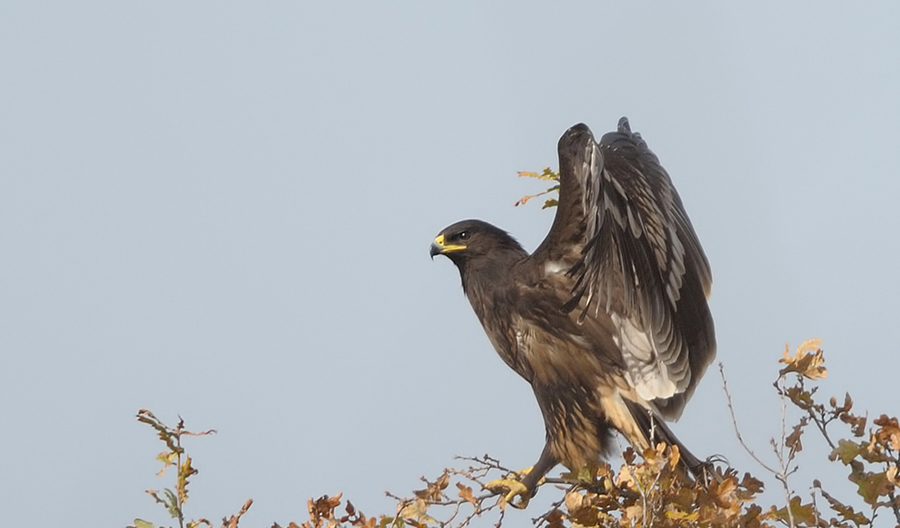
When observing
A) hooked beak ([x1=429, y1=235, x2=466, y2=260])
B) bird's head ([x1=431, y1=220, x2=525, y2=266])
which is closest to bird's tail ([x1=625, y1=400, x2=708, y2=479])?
bird's head ([x1=431, y1=220, x2=525, y2=266])

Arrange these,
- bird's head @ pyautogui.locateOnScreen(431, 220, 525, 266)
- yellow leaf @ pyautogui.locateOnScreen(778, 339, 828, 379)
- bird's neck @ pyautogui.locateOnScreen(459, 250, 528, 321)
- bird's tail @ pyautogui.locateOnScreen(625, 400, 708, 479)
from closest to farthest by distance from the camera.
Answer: yellow leaf @ pyautogui.locateOnScreen(778, 339, 828, 379) → bird's tail @ pyautogui.locateOnScreen(625, 400, 708, 479) → bird's neck @ pyautogui.locateOnScreen(459, 250, 528, 321) → bird's head @ pyautogui.locateOnScreen(431, 220, 525, 266)

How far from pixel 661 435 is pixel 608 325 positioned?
23.3 inches

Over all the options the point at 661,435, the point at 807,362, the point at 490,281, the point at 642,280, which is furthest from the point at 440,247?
the point at 807,362

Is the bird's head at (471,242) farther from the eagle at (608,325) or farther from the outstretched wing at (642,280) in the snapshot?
the outstretched wing at (642,280)

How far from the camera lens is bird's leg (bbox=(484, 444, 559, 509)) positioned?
538 cm

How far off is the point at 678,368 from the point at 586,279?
2.68ft

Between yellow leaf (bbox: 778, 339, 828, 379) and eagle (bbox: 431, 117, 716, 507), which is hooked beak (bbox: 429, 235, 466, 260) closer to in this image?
eagle (bbox: 431, 117, 716, 507)

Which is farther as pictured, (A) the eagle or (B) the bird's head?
(B) the bird's head

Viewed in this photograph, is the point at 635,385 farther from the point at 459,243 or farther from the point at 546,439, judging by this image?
the point at 459,243

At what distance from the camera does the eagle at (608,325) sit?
5.43m

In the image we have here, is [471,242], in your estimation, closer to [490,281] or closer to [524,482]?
[490,281]

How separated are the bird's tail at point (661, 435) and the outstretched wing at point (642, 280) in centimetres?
8

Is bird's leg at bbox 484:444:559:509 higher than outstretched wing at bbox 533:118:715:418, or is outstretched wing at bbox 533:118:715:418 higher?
outstretched wing at bbox 533:118:715:418

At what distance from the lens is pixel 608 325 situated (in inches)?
221
